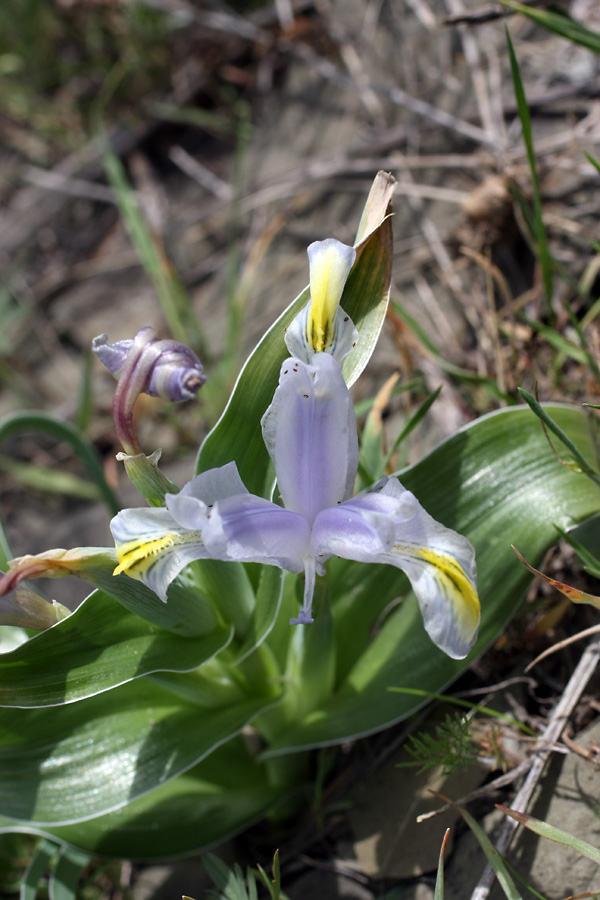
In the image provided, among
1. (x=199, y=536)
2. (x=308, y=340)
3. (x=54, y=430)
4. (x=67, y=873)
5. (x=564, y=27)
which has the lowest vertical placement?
(x=67, y=873)

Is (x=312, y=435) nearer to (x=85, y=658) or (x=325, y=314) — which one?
(x=325, y=314)

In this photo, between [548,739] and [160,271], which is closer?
[548,739]

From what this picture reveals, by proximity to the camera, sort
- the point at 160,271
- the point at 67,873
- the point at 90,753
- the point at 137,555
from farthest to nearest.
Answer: the point at 160,271 < the point at 67,873 < the point at 90,753 < the point at 137,555

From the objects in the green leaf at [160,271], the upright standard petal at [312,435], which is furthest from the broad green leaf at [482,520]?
the green leaf at [160,271]

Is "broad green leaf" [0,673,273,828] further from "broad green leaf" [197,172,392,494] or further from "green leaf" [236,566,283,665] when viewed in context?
"broad green leaf" [197,172,392,494]

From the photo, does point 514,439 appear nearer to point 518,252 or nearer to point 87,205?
point 518,252

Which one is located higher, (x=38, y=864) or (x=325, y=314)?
(x=325, y=314)

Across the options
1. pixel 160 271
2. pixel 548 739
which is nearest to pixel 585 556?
pixel 548 739

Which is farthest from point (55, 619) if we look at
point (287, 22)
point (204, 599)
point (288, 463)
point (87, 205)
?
point (87, 205)
